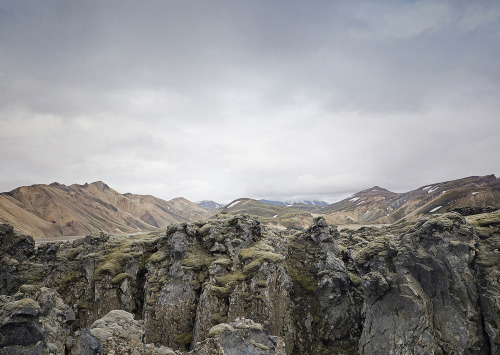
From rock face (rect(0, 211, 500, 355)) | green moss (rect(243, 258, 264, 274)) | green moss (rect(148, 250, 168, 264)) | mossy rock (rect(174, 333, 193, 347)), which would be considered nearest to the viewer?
rock face (rect(0, 211, 500, 355))

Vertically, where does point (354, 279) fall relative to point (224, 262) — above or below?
A: below

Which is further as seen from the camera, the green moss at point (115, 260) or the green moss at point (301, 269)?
the green moss at point (115, 260)

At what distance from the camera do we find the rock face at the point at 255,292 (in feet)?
60.7

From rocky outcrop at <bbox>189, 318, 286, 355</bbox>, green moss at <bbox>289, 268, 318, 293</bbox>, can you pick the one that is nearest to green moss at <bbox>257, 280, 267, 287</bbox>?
green moss at <bbox>289, 268, 318, 293</bbox>

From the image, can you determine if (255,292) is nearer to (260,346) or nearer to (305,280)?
(305,280)

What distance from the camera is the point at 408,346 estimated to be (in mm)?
24375

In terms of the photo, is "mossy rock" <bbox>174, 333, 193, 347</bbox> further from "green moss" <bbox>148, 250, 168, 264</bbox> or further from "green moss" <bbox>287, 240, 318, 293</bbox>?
"green moss" <bbox>287, 240, 318, 293</bbox>

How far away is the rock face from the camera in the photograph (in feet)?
60.7

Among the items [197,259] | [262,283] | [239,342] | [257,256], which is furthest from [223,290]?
[239,342]

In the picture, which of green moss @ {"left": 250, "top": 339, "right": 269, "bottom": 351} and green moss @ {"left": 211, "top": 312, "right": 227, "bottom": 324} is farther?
green moss @ {"left": 211, "top": 312, "right": 227, "bottom": 324}

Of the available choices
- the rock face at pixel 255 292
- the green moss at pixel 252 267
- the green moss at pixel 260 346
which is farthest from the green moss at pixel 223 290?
the green moss at pixel 260 346

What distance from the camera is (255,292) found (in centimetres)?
3059

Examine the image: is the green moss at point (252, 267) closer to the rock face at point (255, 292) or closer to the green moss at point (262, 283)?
the rock face at point (255, 292)

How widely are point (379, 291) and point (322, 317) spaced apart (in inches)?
338
